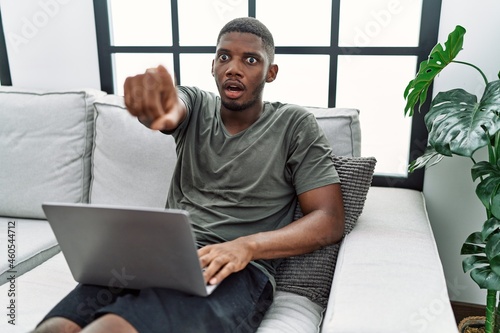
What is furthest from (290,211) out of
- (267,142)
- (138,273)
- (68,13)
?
(68,13)

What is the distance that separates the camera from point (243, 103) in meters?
1.34

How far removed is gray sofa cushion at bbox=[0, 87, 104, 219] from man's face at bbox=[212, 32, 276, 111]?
2.28 feet

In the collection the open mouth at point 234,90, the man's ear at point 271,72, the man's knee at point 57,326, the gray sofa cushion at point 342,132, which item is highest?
the man's ear at point 271,72

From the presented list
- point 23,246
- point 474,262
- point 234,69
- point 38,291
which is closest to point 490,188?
point 474,262

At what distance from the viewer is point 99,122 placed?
1719mm

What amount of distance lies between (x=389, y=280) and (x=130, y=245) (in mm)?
554

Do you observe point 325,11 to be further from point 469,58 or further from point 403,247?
point 403,247

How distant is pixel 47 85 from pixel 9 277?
985 mm

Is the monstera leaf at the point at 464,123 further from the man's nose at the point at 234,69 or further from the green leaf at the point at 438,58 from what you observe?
the man's nose at the point at 234,69

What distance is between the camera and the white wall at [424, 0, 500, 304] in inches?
61.1

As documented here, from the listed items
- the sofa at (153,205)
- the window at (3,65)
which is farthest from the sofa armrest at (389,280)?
the window at (3,65)

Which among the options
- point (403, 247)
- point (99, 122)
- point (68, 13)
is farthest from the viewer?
point (68, 13)

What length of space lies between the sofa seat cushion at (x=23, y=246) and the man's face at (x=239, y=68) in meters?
0.80

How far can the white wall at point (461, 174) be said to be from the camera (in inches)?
61.1
